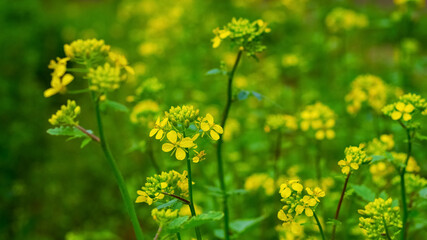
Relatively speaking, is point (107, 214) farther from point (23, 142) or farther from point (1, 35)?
point (1, 35)

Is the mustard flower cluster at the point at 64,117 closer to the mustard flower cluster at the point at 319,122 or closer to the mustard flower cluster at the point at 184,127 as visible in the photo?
the mustard flower cluster at the point at 184,127

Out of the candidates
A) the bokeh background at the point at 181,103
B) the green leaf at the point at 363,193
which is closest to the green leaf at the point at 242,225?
the bokeh background at the point at 181,103

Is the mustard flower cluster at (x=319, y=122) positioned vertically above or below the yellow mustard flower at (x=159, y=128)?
above

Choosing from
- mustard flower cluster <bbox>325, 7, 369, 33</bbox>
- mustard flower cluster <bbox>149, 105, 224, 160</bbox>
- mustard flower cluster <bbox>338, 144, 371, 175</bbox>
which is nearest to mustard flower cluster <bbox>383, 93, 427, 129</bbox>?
mustard flower cluster <bbox>338, 144, 371, 175</bbox>

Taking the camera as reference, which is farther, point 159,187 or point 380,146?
point 380,146

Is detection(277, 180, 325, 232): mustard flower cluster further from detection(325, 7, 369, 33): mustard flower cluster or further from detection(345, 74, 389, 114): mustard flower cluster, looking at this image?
detection(325, 7, 369, 33): mustard flower cluster

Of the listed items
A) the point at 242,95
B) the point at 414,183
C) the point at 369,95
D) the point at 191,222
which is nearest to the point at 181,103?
the point at 369,95

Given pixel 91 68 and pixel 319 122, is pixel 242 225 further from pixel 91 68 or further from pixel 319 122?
pixel 91 68
